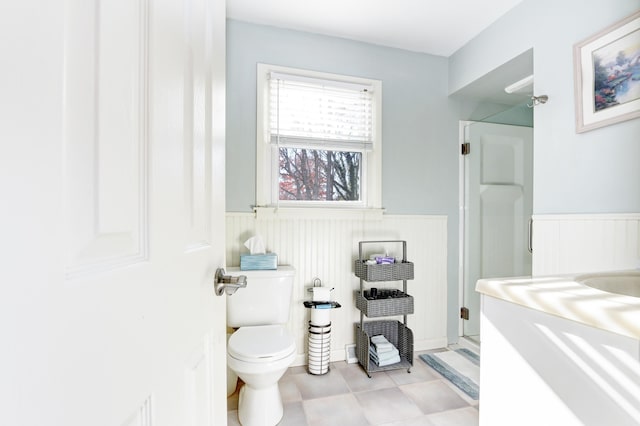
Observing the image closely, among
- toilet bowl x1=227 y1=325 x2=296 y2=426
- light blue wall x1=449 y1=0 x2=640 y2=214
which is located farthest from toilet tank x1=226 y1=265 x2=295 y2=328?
light blue wall x1=449 y1=0 x2=640 y2=214

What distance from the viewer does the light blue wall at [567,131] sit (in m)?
1.38

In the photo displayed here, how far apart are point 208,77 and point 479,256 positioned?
2585mm

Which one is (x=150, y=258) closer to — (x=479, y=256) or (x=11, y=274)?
(x=11, y=274)

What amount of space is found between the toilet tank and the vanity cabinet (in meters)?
0.56

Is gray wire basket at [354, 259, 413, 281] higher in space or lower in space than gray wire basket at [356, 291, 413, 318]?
higher

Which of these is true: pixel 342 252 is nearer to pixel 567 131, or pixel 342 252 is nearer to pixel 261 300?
pixel 261 300

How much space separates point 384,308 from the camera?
2051 mm

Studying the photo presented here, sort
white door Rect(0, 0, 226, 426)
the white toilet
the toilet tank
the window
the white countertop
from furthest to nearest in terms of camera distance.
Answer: the window < the toilet tank < the white toilet < the white countertop < white door Rect(0, 0, 226, 426)

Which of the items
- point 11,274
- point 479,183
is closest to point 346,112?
point 479,183

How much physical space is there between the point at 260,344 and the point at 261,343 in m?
0.01

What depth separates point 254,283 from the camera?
183 cm

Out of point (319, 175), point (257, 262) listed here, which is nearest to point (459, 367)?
point (257, 262)

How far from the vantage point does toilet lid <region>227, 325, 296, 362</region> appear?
143 cm

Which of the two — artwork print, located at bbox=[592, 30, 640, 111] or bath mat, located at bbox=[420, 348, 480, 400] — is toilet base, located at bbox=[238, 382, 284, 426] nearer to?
bath mat, located at bbox=[420, 348, 480, 400]
